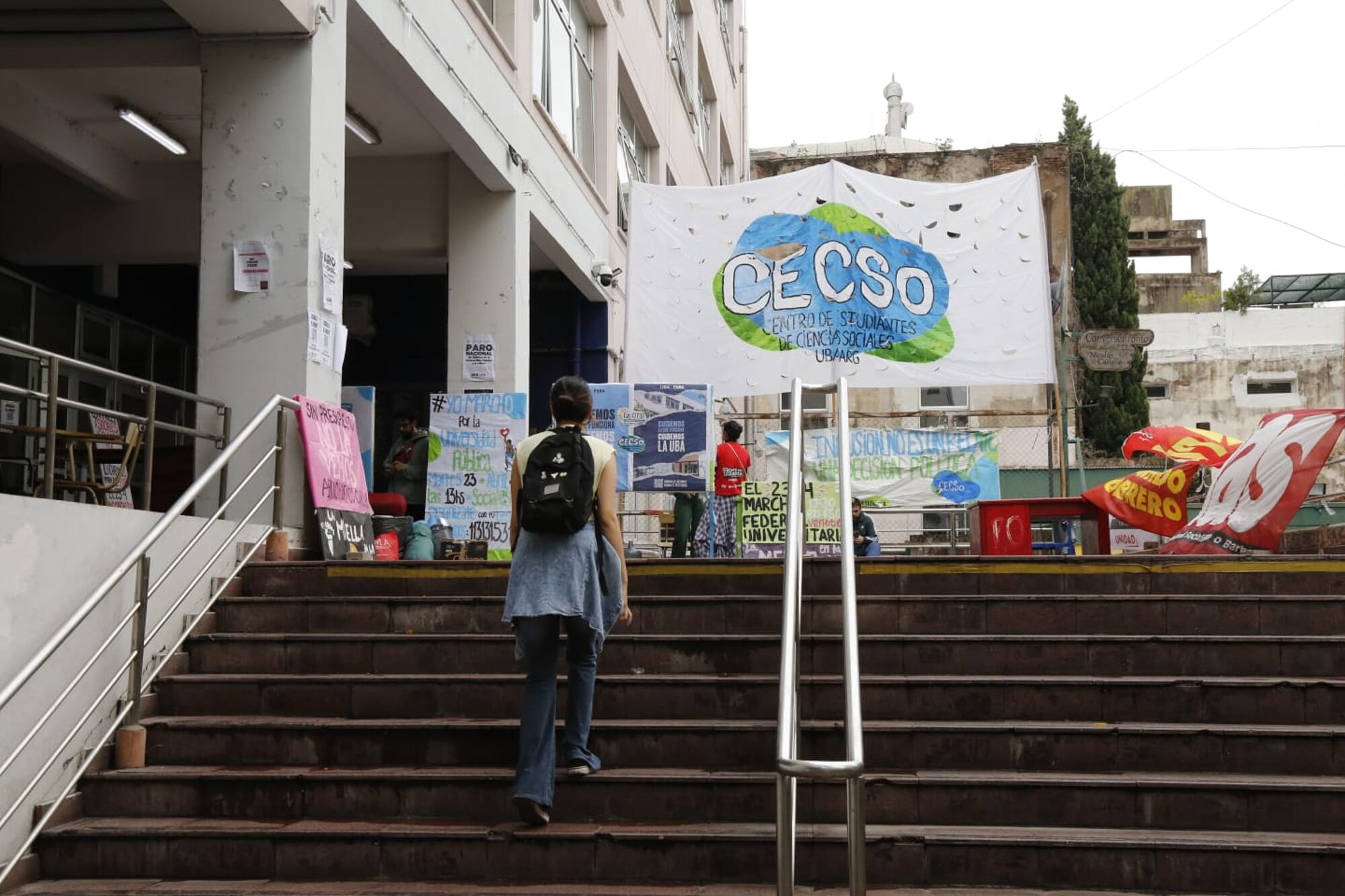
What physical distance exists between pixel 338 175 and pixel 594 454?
16.4 feet

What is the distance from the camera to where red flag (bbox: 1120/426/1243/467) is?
15.8 metres

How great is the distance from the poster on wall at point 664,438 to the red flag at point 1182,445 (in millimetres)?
6457

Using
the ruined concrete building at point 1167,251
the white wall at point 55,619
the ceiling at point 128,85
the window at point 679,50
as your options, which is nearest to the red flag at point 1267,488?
the white wall at point 55,619

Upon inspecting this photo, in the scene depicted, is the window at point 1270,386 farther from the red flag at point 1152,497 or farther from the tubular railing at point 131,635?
the tubular railing at point 131,635

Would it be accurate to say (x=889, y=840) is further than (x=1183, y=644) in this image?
No

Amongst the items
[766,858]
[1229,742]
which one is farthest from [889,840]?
[1229,742]

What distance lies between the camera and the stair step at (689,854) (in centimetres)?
523

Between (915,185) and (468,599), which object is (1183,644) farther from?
(915,185)

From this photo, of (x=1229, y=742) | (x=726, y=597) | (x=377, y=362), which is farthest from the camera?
(x=377, y=362)

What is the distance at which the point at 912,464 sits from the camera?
71.8 ft

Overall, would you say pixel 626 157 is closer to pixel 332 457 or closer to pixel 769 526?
pixel 769 526

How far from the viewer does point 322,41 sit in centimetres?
975

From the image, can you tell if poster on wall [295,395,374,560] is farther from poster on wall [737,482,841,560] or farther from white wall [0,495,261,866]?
poster on wall [737,482,841,560]

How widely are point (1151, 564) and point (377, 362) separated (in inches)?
479
